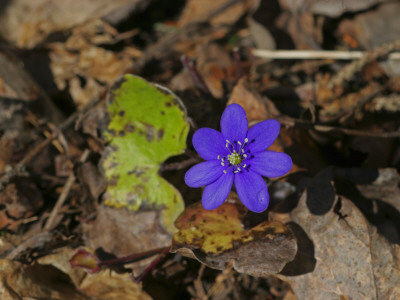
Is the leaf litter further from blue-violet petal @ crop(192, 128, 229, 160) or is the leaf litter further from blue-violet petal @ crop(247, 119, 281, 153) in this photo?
blue-violet petal @ crop(247, 119, 281, 153)

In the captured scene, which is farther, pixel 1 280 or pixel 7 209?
pixel 7 209

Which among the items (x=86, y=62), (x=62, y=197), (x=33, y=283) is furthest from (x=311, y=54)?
(x=33, y=283)

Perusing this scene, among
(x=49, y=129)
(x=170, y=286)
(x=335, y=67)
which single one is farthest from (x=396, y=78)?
(x=49, y=129)

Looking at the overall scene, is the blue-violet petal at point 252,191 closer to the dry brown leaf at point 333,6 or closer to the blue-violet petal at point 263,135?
the blue-violet petal at point 263,135

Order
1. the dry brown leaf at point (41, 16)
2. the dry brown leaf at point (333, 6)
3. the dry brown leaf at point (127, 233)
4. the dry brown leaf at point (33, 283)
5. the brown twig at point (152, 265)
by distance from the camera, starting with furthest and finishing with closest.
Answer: the dry brown leaf at point (41, 16) < the dry brown leaf at point (333, 6) < the dry brown leaf at point (127, 233) < the brown twig at point (152, 265) < the dry brown leaf at point (33, 283)

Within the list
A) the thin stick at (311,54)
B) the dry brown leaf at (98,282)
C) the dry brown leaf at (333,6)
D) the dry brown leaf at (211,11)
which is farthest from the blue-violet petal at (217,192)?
the dry brown leaf at (211,11)

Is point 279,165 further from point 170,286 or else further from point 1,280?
point 1,280

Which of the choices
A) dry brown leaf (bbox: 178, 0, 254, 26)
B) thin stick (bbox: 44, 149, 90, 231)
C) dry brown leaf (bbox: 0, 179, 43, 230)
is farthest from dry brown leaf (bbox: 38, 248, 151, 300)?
dry brown leaf (bbox: 178, 0, 254, 26)
